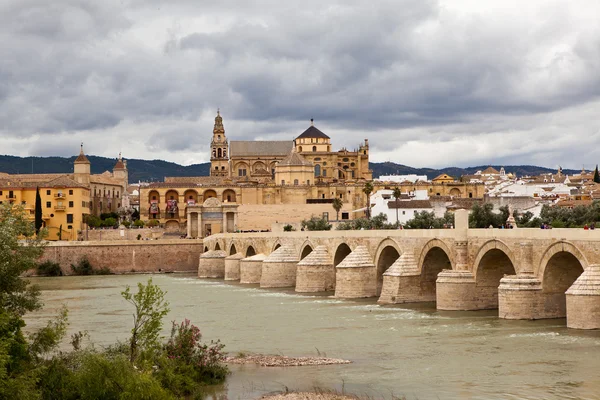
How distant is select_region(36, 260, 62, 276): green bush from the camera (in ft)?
233

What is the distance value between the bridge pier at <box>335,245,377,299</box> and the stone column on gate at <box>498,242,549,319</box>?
11.8 m

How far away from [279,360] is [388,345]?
380cm

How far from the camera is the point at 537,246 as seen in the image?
99.8ft

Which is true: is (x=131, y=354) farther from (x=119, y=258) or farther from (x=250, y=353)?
(x=119, y=258)

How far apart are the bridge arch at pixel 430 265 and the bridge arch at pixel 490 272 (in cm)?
300

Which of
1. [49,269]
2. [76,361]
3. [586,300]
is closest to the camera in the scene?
[76,361]

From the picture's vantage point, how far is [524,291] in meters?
30.5

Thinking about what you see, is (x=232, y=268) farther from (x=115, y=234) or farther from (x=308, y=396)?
(x=308, y=396)

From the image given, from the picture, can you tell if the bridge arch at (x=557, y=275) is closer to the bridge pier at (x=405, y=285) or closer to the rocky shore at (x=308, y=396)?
the bridge pier at (x=405, y=285)

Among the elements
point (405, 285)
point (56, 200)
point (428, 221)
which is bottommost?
point (405, 285)

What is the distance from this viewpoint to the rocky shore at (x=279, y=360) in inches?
986

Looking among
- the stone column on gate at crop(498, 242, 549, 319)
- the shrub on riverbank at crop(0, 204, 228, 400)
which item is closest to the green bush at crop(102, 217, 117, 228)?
the stone column on gate at crop(498, 242, 549, 319)

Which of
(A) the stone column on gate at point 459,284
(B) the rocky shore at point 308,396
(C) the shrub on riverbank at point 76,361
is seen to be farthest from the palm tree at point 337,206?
(B) the rocky shore at point 308,396

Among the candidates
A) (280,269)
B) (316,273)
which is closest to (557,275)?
(316,273)
